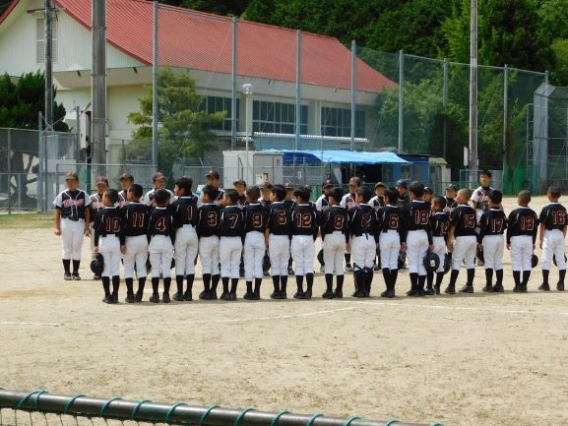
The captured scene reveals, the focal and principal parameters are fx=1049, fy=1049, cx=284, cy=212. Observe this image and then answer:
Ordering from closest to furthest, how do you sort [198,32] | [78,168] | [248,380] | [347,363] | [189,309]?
[248,380] < [347,363] < [189,309] < [78,168] < [198,32]

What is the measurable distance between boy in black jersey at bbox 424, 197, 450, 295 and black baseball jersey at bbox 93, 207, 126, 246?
15.8 feet

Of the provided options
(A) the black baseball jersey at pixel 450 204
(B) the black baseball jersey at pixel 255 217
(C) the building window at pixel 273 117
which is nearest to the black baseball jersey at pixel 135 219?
(B) the black baseball jersey at pixel 255 217

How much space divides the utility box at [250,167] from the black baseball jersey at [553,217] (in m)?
22.5

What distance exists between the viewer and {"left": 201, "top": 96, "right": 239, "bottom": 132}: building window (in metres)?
43.7

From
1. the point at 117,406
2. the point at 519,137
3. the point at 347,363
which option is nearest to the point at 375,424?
the point at 117,406

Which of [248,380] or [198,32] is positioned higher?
[198,32]

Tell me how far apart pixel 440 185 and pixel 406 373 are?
Answer: 36.9 metres

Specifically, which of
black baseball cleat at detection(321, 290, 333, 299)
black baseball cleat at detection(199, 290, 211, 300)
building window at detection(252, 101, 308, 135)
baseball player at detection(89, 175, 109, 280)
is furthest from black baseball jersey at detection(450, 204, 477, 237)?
building window at detection(252, 101, 308, 135)

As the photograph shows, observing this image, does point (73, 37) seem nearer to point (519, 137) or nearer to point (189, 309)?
point (519, 137)

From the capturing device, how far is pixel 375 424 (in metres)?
4.00

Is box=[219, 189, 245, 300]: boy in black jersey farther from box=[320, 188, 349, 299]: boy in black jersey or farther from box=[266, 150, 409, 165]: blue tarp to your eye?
box=[266, 150, 409, 165]: blue tarp

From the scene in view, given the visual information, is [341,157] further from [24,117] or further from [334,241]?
[334,241]

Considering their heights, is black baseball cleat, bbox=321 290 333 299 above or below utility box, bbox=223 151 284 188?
below

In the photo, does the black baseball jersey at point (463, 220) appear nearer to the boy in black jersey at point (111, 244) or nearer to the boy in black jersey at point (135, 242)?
the boy in black jersey at point (135, 242)
